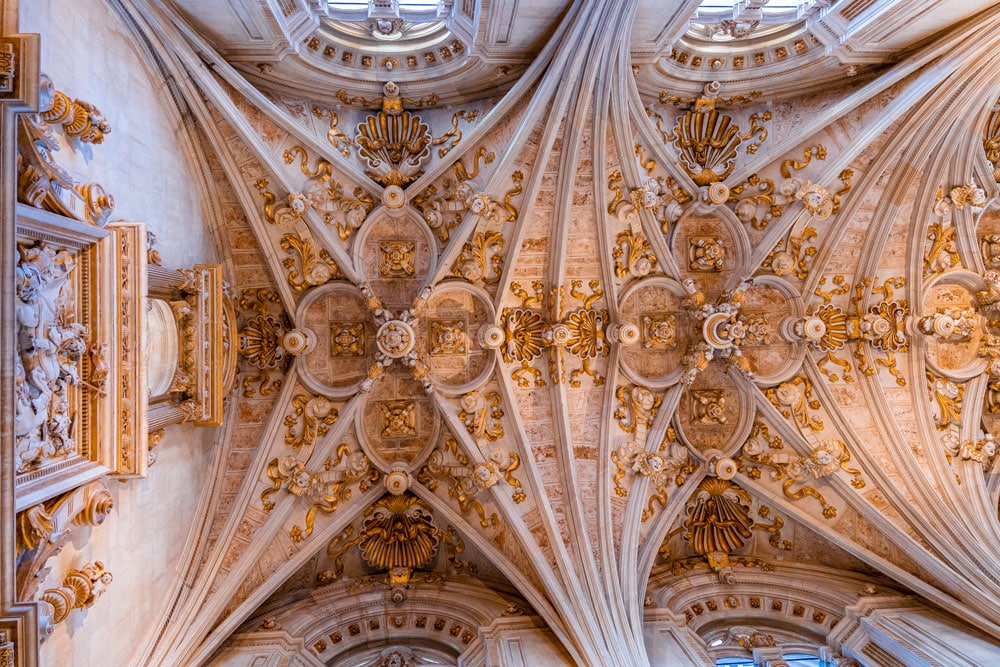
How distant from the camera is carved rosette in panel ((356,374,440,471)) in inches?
389

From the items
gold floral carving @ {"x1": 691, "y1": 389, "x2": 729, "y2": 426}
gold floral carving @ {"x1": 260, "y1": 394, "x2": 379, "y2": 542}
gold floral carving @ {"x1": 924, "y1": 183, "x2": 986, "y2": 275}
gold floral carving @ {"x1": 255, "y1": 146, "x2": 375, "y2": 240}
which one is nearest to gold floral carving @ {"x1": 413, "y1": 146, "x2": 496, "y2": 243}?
gold floral carving @ {"x1": 255, "y1": 146, "x2": 375, "y2": 240}

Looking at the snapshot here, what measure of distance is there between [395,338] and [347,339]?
0.97m

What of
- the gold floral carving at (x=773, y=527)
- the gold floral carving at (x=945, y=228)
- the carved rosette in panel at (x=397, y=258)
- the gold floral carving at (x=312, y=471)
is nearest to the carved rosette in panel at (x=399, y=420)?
the gold floral carving at (x=312, y=471)

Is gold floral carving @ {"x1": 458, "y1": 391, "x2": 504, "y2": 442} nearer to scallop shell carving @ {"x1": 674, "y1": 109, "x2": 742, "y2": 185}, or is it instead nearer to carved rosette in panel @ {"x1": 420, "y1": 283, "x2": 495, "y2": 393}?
carved rosette in panel @ {"x1": 420, "y1": 283, "x2": 495, "y2": 393}

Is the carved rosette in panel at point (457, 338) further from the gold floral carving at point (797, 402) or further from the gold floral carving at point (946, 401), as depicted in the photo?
the gold floral carving at point (946, 401)

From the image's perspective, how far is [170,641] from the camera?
7949 millimetres

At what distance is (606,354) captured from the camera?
10055 mm

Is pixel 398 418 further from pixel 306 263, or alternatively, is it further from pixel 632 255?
pixel 632 255

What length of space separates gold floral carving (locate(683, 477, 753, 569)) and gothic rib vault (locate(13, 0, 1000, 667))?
0.17 ft

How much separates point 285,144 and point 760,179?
7.12m

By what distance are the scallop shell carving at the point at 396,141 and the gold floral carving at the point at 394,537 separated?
5.05 meters

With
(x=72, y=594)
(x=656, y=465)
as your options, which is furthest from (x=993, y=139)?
(x=72, y=594)

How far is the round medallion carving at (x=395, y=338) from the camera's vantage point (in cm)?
933

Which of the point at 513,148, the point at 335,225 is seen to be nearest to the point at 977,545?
the point at 513,148
